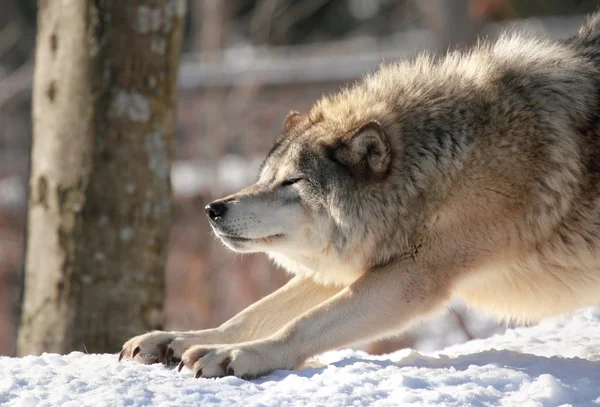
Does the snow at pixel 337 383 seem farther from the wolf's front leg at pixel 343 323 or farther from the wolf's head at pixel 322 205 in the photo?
the wolf's head at pixel 322 205

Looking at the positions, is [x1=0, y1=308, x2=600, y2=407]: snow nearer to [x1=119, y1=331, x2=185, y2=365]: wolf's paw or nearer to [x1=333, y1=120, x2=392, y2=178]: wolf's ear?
[x1=119, y1=331, x2=185, y2=365]: wolf's paw

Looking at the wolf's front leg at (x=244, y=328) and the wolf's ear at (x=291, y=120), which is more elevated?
the wolf's ear at (x=291, y=120)

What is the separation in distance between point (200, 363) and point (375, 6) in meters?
19.6

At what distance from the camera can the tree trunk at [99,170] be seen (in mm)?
4496

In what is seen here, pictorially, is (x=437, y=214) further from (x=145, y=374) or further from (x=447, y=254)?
(x=145, y=374)

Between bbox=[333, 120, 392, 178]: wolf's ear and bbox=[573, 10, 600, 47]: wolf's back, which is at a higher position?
bbox=[573, 10, 600, 47]: wolf's back

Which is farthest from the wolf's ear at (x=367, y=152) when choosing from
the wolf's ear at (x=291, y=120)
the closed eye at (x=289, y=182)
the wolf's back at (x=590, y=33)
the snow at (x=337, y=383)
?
the wolf's back at (x=590, y=33)

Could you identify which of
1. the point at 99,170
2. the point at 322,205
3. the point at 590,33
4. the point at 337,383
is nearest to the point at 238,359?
the point at 337,383

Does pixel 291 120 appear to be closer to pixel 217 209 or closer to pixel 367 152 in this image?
pixel 367 152

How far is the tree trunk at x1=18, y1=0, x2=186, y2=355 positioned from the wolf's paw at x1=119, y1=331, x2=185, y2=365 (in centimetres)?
102

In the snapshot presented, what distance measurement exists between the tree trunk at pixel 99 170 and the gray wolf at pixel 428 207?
0.85 meters

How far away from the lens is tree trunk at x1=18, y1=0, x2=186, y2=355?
14.8 ft

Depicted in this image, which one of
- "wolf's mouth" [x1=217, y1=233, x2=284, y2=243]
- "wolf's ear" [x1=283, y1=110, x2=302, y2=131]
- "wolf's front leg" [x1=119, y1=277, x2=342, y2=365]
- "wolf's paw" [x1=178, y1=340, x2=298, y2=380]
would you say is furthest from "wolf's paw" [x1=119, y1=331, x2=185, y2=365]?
"wolf's ear" [x1=283, y1=110, x2=302, y2=131]

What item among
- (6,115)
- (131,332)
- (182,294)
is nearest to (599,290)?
(131,332)
